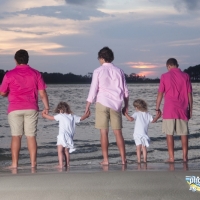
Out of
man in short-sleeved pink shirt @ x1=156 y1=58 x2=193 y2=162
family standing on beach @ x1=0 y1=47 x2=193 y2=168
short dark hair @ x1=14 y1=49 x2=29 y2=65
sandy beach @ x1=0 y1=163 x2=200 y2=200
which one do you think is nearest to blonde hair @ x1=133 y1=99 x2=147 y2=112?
family standing on beach @ x1=0 y1=47 x2=193 y2=168

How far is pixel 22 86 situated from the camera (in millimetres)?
9008

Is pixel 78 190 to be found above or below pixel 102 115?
below

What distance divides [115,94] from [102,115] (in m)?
0.39

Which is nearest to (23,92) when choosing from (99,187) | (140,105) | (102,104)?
(102,104)

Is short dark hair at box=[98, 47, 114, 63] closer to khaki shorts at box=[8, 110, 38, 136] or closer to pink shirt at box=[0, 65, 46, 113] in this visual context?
pink shirt at box=[0, 65, 46, 113]

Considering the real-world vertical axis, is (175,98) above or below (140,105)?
above

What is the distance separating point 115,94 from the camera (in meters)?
9.39

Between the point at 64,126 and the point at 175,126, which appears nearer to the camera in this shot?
the point at 64,126

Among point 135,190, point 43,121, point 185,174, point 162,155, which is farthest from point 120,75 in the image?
point 43,121

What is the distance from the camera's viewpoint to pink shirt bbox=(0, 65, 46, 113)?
902cm

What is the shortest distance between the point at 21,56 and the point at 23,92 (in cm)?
56

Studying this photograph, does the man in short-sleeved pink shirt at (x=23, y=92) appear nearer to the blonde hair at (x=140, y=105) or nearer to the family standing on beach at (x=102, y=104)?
the family standing on beach at (x=102, y=104)

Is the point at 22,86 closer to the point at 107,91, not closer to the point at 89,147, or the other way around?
the point at 107,91

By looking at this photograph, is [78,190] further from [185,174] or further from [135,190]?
[185,174]
